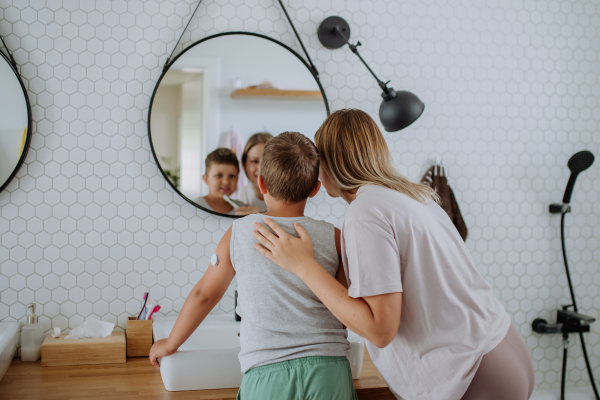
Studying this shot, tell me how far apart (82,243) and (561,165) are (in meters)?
2.09

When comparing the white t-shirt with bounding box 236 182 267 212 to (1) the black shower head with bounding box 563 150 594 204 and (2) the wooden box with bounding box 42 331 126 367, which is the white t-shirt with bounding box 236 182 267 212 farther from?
(1) the black shower head with bounding box 563 150 594 204

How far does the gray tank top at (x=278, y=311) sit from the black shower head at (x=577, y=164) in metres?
1.42

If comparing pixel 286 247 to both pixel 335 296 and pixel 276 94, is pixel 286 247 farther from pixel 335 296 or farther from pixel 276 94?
pixel 276 94

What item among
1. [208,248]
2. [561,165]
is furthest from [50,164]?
[561,165]

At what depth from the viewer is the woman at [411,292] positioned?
973 millimetres

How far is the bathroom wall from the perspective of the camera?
1665 mm

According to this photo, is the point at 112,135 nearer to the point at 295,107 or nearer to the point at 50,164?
the point at 50,164

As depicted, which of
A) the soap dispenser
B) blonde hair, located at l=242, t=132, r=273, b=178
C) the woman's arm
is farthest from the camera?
blonde hair, located at l=242, t=132, r=273, b=178

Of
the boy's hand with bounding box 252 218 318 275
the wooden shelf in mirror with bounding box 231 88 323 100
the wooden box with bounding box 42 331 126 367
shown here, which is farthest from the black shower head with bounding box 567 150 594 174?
the wooden box with bounding box 42 331 126 367

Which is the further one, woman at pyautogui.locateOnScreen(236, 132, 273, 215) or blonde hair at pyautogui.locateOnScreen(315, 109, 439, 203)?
woman at pyautogui.locateOnScreen(236, 132, 273, 215)

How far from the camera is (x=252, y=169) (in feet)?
5.87

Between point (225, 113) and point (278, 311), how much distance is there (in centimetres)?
96

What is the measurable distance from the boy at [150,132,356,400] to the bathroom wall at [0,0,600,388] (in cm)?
72

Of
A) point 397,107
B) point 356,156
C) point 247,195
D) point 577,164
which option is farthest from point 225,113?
point 577,164
